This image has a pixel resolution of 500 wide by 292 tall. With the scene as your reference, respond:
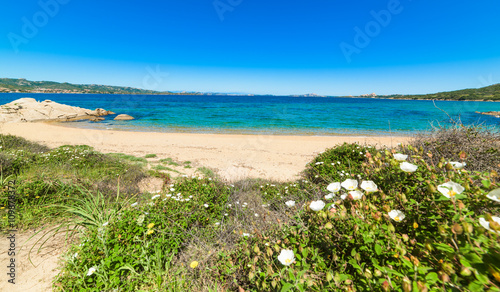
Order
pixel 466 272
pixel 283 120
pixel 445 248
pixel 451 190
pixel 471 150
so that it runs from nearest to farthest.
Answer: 1. pixel 466 272
2. pixel 445 248
3. pixel 451 190
4. pixel 471 150
5. pixel 283 120

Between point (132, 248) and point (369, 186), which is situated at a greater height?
point (369, 186)

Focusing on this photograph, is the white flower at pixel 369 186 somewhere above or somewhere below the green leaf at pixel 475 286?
above

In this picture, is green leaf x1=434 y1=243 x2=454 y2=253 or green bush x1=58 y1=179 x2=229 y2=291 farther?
green bush x1=58 y1=179 x2=229 y2=291

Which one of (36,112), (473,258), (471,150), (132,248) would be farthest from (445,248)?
(36,112)

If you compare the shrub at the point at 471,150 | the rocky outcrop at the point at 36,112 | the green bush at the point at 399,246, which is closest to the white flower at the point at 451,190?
the green bush at the point at 399,246

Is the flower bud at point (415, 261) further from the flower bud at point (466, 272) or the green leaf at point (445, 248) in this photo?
the flower bud at point (466, 272)

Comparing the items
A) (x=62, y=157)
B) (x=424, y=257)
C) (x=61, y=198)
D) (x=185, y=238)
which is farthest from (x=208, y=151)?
(x=424, y=257)

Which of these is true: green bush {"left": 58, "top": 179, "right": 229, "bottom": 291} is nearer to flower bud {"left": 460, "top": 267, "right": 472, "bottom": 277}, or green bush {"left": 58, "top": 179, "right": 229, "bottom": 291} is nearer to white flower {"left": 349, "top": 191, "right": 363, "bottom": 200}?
white flower {"left": 349, "top": 191, "right": 363, "bottom": 200}

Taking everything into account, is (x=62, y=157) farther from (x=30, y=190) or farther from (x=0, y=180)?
(x=30, y=190)

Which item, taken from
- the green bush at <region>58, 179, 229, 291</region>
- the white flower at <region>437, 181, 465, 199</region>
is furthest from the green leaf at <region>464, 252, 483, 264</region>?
the green bush at <region>58, 179, 229, 291</region>

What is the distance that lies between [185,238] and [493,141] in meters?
5.92

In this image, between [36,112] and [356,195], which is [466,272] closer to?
[356,195]

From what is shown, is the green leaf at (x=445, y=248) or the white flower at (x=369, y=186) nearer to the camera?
the green leaf at (x=445, y=248)

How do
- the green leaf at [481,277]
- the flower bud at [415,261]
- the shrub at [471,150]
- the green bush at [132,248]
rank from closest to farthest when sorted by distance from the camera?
the green leaf at [481,277] < the flower bud at [415,261] < the green bush at [132,248] < the shrub at [471,150]
